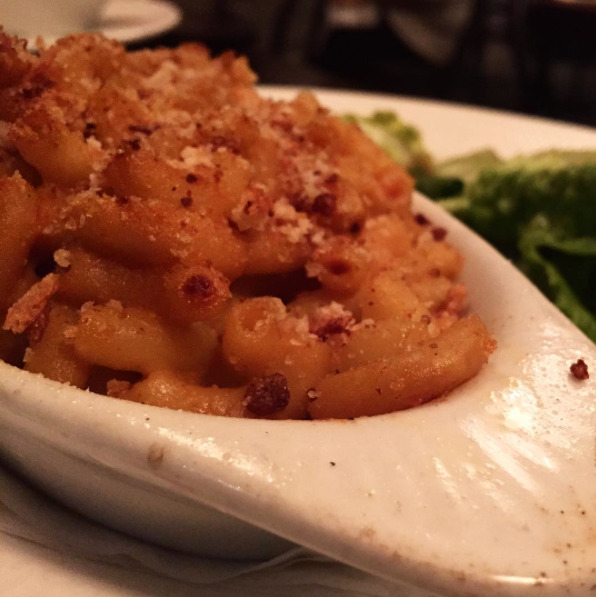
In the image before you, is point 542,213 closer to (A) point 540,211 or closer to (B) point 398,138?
(A) point 540,211

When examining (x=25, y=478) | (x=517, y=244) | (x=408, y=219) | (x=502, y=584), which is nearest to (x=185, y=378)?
(x=25, y=478)

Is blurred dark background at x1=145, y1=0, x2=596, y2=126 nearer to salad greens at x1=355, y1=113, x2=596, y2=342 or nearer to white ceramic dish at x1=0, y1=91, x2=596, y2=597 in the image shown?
salad greens at x1=355, y1=113, x2=596, y2=342

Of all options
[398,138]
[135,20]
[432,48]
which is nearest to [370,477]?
[398,138]

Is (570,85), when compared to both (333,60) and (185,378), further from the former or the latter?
(185,378)

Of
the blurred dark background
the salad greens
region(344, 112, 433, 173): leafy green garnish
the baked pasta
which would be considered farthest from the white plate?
the baked pasta

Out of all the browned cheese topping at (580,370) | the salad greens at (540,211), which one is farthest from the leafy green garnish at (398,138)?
the browned cheese topping at (580,370)

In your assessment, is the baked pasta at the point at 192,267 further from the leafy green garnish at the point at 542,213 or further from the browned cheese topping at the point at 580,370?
the leafy green garnish at the point at 542,213
